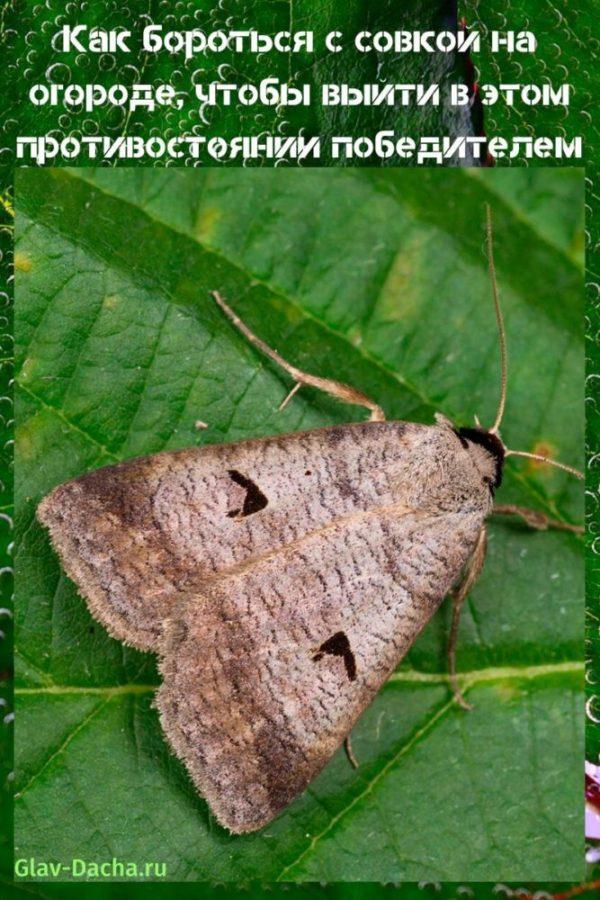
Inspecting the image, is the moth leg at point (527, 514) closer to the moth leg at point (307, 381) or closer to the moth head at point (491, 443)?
the moth head at point (491, 443)

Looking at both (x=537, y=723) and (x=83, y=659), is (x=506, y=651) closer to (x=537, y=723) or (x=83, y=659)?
(x=537, y=723)

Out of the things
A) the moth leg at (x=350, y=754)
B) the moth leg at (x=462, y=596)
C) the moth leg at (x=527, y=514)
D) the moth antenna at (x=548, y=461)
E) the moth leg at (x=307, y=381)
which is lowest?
the moth leg at (x=350, y=754)

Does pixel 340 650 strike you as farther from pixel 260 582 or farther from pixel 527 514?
pixel 527 514

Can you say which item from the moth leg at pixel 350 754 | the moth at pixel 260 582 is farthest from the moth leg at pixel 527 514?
the moth leg at pixel 350 754

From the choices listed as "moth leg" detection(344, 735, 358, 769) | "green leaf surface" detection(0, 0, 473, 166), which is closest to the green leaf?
"moth leg" detection(344, 735, 358, 769)

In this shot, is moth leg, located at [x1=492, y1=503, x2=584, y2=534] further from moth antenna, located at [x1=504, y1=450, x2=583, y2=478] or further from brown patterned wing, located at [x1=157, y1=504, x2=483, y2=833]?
brown patterned wing, located at [x1=157, y1=504, x2=483, y2=833]

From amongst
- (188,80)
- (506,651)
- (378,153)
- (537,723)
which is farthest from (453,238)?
(537,723)
